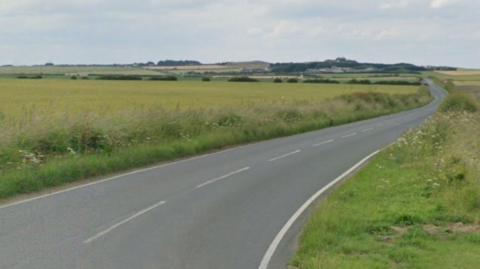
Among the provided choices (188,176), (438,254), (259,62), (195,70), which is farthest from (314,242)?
(259,62)

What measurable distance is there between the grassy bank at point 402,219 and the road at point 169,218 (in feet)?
2.12

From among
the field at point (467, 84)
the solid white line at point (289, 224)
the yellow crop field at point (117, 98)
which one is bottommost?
the field at point (467, 84)

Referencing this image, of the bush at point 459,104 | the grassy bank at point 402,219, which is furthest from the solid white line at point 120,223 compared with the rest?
the bush at point 459,104

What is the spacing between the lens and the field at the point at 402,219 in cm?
816

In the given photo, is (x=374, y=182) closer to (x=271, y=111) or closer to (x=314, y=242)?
(x=314, y=242)

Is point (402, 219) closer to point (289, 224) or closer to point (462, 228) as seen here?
point (462, 228)

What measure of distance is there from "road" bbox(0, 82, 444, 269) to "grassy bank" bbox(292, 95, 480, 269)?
2.12 feet

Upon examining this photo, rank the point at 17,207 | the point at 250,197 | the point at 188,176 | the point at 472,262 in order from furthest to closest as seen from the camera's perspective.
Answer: the point at 188,176 → the point at 250,197 → the point at 17,207 → the point at 472,262

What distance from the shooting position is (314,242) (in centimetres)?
890

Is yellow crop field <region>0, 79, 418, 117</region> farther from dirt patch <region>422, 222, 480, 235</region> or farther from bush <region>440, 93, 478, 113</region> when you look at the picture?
dirt patch <region>422, 222, 480, 235</region>

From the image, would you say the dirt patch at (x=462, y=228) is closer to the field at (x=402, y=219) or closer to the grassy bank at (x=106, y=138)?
the field at (x=402, y=219)

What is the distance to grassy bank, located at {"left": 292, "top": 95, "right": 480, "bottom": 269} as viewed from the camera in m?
8.16

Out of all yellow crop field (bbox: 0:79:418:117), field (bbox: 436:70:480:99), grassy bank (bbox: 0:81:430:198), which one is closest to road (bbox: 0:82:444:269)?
grassy bank (bbox: 0:81:430:198)

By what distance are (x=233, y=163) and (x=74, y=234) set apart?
958 centimetres
